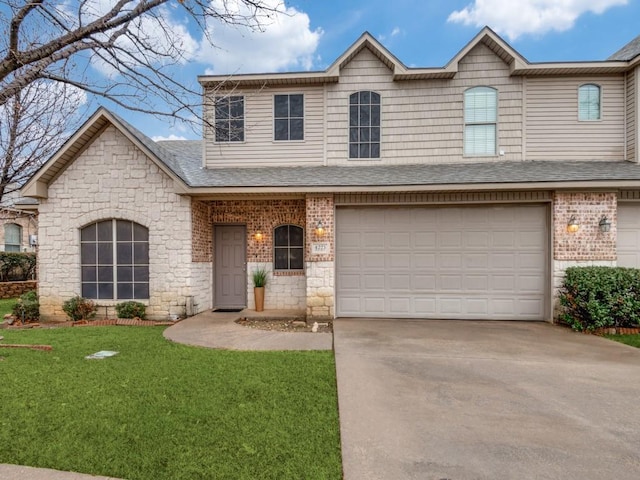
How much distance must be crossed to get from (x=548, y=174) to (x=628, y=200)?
1872 millimetres

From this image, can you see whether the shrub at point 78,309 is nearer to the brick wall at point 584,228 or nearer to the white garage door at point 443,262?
the white garage door at point 443,262

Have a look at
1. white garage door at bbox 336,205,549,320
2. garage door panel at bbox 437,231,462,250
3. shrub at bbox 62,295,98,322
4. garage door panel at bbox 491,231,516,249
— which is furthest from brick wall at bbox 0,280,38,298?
garage door panel at bbox 491,231,516,249

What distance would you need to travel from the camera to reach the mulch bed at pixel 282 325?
6691 millimetres

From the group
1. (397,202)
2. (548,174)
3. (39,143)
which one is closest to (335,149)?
(397,202)

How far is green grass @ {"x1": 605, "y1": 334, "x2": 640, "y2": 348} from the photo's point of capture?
18.8ft

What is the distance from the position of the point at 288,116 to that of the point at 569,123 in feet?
24.1

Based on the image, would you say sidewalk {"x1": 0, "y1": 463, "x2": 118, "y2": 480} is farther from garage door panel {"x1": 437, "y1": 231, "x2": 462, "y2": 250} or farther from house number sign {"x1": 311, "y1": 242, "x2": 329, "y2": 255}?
garage door panel {"x1": 437, "y1": 231, "x2": 462, "y2": 250}

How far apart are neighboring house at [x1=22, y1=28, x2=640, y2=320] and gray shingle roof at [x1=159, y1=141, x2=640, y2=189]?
7 centimetres

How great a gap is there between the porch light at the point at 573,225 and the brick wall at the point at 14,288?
17.8 meters

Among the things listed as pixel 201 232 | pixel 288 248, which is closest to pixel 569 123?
pixel 288 248

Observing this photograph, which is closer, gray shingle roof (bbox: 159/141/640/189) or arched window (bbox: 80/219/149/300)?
gray shingle roof (bbox: 159/141/640/189)

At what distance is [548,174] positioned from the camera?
721 centimetres

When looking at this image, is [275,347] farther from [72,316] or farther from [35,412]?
[72,316]

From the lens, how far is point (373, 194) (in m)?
7.42
